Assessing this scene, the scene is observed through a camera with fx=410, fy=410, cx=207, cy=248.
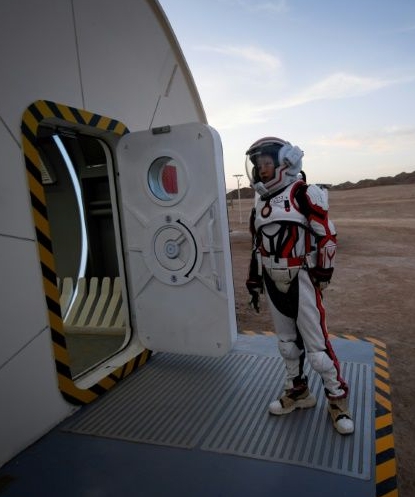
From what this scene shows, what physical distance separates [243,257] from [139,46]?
7529 millimetres

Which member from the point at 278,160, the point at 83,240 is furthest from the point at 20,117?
the point at 83,240

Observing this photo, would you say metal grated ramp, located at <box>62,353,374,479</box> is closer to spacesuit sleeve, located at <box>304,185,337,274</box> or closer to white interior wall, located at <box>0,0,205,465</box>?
white interior wall, located at <box>0,0,205,465</box>

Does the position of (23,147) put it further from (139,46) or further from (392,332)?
(392,332)

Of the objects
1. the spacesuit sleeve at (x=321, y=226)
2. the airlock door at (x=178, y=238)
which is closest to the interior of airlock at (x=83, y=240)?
the airlock door at (x=178, y=238)

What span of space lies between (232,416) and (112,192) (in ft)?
7.70

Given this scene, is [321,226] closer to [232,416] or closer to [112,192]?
[232,416]

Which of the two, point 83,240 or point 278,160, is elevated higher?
point 278,160

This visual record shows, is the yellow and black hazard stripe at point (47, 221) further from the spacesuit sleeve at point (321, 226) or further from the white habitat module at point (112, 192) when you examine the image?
the spacesuit sleeve at point (321, 226)

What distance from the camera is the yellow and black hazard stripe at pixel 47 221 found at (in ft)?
9.36

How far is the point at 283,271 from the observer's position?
2867 mm

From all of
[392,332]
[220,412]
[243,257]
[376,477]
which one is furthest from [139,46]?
[243,257]

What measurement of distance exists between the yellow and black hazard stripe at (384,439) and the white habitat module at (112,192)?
128cm

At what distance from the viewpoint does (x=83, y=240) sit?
17.7 ft

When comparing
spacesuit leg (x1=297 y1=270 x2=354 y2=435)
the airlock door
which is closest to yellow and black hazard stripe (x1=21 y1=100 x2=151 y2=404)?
the airlock door
